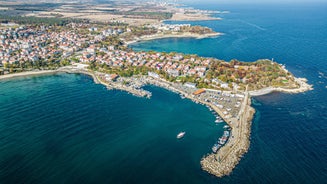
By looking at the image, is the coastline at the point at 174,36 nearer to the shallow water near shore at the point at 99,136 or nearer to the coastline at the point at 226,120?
the coastline at the point at 226,120

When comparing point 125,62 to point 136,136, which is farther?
point 125,62

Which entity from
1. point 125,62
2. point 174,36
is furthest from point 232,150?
point 174,36

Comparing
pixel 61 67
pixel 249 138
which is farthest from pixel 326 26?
pixel 61 67

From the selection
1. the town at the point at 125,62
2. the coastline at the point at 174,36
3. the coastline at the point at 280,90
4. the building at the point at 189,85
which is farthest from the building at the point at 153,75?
the coastline at the point at 174,36

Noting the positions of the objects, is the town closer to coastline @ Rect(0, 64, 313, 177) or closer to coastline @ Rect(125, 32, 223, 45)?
coastline @ Rect(0, 64, 313, 177)

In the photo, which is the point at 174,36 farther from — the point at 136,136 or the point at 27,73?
the point at 136,136

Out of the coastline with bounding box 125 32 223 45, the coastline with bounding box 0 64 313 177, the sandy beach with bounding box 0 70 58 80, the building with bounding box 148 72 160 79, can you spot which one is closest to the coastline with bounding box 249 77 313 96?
the coastline with bounding box 0 64 313 177

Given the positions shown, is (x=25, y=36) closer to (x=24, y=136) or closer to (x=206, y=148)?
(x=24, y=136)
